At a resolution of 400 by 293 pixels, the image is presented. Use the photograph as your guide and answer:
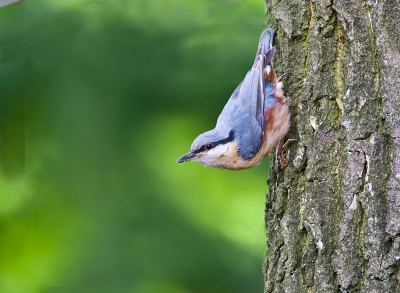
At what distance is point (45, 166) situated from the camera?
3793 mm

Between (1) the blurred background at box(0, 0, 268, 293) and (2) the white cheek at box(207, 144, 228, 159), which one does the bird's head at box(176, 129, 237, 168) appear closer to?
(2) the white cheek at box(207, 144, 228, 159)

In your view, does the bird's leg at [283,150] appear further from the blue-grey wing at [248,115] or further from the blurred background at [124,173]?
the blurred background at [124,173]

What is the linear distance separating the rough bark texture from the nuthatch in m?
0.31

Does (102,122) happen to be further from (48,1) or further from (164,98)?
(48,1)

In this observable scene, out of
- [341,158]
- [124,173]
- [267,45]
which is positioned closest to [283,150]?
[341,158]

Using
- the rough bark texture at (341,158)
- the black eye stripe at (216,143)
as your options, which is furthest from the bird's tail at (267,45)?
the black eye stripe at (216,143)

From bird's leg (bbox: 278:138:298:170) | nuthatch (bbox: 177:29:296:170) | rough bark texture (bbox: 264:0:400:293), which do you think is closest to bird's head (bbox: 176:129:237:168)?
nuthatch (bbox: 177:29:296:170)

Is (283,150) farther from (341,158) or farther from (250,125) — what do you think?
(341,158)

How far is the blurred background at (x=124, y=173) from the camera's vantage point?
361 cm

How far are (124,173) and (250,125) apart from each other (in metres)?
1.08

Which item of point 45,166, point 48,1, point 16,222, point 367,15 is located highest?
point 48,1

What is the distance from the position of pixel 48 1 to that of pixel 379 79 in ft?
6.72

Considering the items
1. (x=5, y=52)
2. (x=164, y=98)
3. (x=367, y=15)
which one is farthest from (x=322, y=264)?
(x=5, y=52)

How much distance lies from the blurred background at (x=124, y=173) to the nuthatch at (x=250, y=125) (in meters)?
0.33
